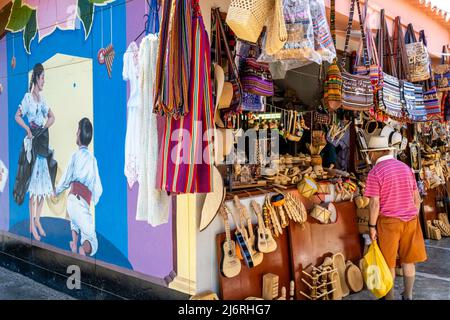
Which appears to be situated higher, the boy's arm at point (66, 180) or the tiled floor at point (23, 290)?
the boy's arm at point (66, 180)

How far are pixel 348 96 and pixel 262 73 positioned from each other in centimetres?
98

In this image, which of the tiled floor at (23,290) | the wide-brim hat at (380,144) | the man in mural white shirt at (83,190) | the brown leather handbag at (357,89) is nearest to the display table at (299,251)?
the wide-brim hat at (380,144)

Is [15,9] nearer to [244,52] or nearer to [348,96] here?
[244,52]

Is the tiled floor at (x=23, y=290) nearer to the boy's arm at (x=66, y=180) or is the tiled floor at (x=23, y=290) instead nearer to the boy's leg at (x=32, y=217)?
the boy's leg at (x=32, y=217)

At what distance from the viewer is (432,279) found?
478 centimetres

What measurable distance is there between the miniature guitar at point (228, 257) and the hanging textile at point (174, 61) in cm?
122

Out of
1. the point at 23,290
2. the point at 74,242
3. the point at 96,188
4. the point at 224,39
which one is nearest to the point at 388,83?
the point at 224,39

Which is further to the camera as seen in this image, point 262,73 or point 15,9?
point 15,9

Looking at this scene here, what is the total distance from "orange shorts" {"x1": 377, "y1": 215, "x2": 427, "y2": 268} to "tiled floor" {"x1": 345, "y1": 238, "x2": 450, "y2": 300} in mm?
593

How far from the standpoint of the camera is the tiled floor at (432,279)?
14.0 ft

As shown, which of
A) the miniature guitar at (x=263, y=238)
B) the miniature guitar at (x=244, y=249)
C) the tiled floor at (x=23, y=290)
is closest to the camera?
the miniature guitar at (x=244, y=249)

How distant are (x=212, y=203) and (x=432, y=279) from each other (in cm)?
306
